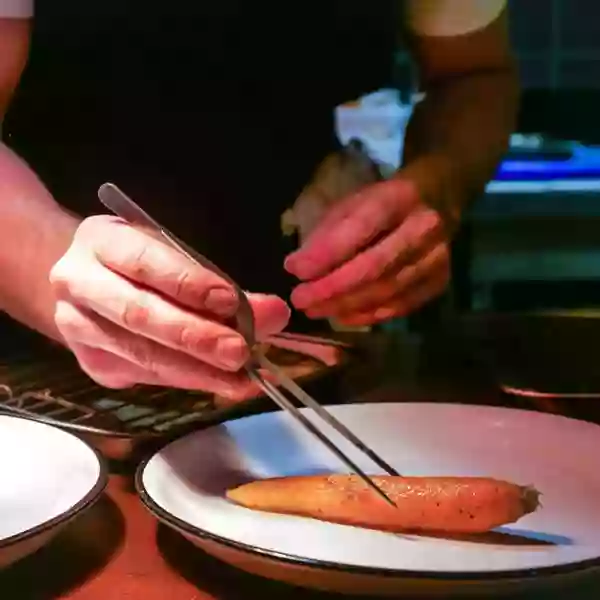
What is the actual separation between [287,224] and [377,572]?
600 millimetres

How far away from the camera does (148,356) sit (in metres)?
0.46

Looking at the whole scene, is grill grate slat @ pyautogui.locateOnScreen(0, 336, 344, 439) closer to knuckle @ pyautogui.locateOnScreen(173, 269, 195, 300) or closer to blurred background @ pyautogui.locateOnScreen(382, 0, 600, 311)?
knuckle @ pyautogui.locateOnScreen(173, 269, 195, 300)

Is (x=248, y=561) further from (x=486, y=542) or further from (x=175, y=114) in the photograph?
(x=175, y=114)

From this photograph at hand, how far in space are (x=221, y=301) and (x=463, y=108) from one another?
49 cm

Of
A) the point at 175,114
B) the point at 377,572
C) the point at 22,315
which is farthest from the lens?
the point at 175,114

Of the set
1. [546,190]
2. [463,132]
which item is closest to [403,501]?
[463,132]

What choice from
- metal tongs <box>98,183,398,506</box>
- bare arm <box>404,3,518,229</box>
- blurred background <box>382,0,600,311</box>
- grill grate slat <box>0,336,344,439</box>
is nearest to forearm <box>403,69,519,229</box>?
bare arm <box>404,3,518,229</box>

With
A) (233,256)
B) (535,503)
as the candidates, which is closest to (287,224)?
(233,256)

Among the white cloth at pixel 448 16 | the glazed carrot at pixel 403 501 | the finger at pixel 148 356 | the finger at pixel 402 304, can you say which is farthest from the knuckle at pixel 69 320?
the white cloth at pixel 448 16

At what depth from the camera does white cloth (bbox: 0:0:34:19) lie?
2.47 feet

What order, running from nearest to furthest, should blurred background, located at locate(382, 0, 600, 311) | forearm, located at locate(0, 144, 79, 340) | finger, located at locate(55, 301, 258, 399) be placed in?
finger, located at locate(55, 301, 258, 399)
forearm, located at locate(0, 144, 79, 340)
blurred background, located at locate(382, 0, 600, 311)

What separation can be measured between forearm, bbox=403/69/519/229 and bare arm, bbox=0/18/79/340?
294 mm

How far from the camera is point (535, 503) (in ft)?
1.34

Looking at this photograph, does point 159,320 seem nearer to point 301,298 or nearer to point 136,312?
point 136,312
